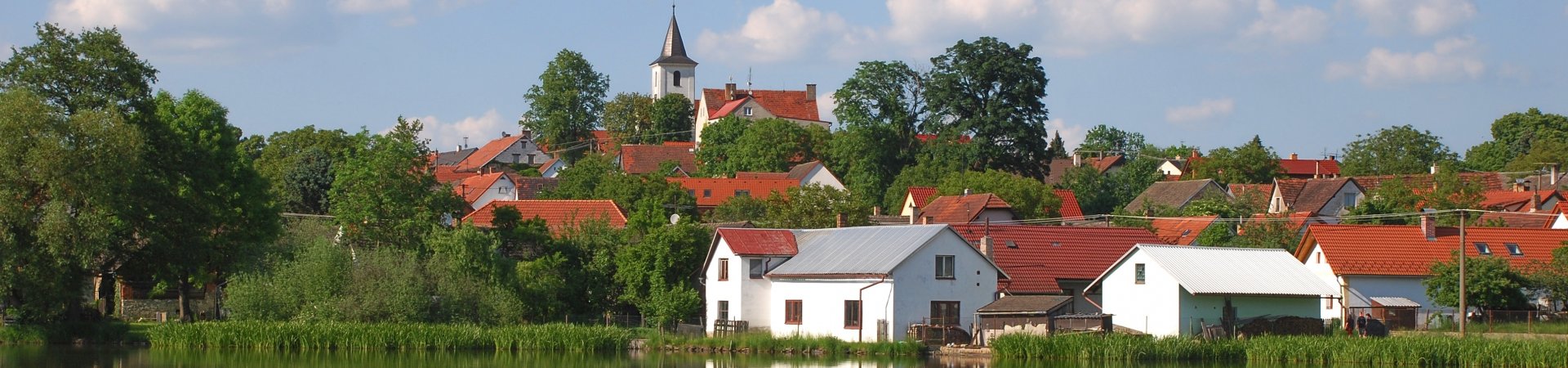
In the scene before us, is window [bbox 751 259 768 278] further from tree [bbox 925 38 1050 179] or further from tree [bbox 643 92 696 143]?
tree [bbox 643 92 696 143]

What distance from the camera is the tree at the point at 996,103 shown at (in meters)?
90.4

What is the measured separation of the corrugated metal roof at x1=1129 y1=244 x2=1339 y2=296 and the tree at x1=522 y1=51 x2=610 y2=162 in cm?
8520

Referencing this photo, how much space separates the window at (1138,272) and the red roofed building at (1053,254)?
240 centimetres

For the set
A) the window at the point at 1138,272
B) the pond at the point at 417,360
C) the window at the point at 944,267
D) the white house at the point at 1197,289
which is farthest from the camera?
the window at the point at 944,267

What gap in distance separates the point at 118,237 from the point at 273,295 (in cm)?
472

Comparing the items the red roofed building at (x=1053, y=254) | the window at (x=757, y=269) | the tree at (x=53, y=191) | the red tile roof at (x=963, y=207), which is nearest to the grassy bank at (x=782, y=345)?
the window at (x=757, y=269)

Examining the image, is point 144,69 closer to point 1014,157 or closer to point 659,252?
point 659,252

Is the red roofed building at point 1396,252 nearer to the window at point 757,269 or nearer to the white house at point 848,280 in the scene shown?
the white house at point 848,280

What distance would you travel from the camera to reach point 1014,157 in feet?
300

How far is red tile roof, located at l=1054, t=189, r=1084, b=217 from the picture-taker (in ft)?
251

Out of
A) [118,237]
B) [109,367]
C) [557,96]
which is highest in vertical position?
[557,96]

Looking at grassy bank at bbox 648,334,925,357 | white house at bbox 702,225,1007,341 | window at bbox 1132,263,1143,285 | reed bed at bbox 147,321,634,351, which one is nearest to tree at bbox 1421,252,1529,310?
window at bbox 1132,263,1143,285

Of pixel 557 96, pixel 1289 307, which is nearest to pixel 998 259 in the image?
pixel 1289 307

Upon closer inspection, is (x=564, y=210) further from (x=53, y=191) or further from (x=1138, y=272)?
(x=1138, y=272)
